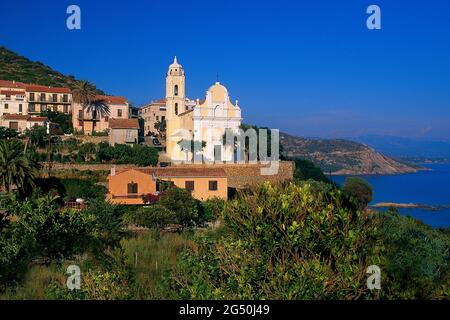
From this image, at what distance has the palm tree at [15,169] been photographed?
78.5 feet

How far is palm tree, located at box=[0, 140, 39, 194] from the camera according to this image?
23.9m

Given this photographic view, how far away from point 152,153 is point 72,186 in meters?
8.55

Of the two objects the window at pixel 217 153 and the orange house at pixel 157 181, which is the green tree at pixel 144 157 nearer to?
the window at pixel 217 153

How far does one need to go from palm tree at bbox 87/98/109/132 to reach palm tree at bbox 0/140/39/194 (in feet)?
63.8

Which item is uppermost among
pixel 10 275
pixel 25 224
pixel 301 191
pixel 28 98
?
pixel 28 98

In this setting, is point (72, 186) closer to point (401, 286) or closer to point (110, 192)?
→ point (110, 192)

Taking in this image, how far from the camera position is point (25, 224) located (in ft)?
43.4

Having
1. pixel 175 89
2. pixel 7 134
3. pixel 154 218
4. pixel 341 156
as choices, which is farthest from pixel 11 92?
pixel 341 156

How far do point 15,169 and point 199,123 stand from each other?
63.9ft

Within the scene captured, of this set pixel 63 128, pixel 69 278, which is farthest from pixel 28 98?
pixel 69 278

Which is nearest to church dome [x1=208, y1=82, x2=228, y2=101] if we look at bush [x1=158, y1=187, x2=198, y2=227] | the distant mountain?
bush [x1=158, y1=187, x2=198, y2=227]

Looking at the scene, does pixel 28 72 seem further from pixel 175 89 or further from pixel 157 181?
pixel 157 181

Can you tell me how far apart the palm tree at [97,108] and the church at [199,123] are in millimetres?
5682

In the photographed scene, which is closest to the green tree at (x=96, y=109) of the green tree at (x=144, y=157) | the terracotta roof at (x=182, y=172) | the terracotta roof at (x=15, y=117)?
the terracotta roof at (x=15, y=117)
